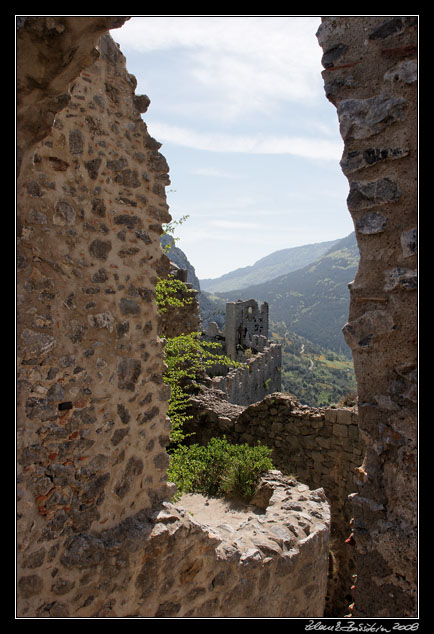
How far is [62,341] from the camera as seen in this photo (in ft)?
10.2

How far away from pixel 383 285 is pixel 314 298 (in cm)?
12039

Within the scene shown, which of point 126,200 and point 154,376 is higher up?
point 126,200

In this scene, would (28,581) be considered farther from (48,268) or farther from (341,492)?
(341,492)

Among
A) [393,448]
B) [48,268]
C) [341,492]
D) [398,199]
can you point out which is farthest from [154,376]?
[341,492]

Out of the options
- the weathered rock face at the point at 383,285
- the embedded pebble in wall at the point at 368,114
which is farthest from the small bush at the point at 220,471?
the embedded pebble in wall at the point at 368,114

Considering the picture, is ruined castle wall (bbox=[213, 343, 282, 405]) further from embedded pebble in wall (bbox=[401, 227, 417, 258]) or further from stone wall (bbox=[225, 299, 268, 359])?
embedded pebble in wall (bbox=[401, 227, 417, 258])

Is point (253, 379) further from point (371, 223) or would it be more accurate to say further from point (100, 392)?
point (371, 223)

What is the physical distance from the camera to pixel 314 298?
120375 mm

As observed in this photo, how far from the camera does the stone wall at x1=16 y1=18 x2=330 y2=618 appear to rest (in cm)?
291

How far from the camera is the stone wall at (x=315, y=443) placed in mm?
7027

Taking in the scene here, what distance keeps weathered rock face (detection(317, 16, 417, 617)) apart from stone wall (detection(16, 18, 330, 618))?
152cm

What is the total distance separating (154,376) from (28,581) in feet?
5.70

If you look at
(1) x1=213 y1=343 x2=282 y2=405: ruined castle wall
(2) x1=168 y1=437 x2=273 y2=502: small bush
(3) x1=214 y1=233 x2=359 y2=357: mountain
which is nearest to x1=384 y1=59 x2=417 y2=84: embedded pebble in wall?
(2) x1=168 y1=437 x2=273 y2=502: small bush

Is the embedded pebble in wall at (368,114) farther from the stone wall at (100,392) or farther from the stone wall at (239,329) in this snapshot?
the stone wall at (239,329)
